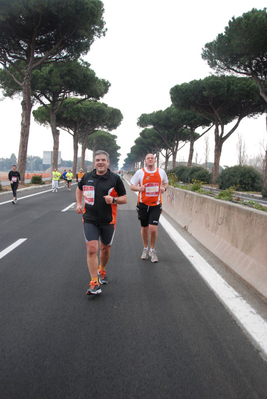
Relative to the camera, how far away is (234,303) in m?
3.74

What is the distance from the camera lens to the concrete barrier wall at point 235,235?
4.24m

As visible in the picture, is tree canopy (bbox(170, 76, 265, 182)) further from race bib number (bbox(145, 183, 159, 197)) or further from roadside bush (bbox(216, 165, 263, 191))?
race bib number (bbox(145, 183, 159, 197))

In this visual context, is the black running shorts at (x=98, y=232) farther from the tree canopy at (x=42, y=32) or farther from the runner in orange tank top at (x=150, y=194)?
the tree canopy at (x=42, y=32)

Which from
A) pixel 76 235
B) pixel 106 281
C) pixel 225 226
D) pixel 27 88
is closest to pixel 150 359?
pixel 106 281

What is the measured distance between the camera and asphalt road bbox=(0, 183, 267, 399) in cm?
225

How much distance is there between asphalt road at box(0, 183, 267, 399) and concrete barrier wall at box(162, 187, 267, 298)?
62cm

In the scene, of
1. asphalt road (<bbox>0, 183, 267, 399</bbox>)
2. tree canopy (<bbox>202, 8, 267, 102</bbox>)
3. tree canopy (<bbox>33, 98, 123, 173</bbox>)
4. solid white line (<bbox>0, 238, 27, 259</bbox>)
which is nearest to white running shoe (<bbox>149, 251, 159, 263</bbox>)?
asphalt road (<bbox>0, 183, 267, 399</bbox>)

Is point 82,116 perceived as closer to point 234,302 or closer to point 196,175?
point 196,175

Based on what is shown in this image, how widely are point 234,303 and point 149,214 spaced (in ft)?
7.88

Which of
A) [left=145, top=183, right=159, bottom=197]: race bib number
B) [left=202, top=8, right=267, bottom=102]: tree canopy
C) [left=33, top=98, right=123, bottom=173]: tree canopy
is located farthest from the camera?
[left=33, top=98, right=123, bottom=173]: tree canopy

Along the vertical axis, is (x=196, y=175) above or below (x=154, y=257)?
above

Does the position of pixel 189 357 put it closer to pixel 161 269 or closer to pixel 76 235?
pixel 161 269

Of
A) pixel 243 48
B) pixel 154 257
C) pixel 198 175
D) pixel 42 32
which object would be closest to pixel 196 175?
pixel 198 175

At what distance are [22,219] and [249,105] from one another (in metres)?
27.9
